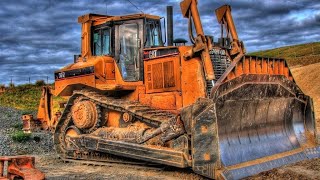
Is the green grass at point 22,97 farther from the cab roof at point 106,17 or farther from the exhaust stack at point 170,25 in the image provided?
the exhaust stack at point 170,25

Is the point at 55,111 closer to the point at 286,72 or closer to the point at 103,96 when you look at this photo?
the point at 103,96

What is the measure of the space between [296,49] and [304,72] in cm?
3271

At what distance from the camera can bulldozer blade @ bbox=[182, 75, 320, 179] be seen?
736cm

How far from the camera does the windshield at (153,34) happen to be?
10344 millimetres

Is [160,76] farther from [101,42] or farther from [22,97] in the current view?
[22,97]

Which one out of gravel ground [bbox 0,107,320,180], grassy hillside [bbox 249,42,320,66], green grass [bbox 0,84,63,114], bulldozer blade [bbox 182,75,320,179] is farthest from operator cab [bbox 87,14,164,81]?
grassy hillside [bbox 249,42,320,66]

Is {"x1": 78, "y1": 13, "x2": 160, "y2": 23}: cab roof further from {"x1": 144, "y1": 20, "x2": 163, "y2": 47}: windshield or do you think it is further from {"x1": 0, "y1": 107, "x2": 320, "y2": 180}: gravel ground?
{"x1": 0, "y1": 107, "x2": 320, "y2": 180}: gravel ground

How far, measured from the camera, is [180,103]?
9000 mm

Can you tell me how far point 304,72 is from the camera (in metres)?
35.8

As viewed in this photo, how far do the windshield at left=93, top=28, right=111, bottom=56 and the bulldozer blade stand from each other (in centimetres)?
389

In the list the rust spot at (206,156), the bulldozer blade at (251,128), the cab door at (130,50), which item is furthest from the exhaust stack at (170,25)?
the rust spot at (206,156)

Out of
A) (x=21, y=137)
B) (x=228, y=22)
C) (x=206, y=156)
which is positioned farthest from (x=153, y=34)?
(x=21, y=137)

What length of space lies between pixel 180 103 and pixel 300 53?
5522 cm

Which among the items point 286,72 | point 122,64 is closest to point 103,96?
point 122,64
